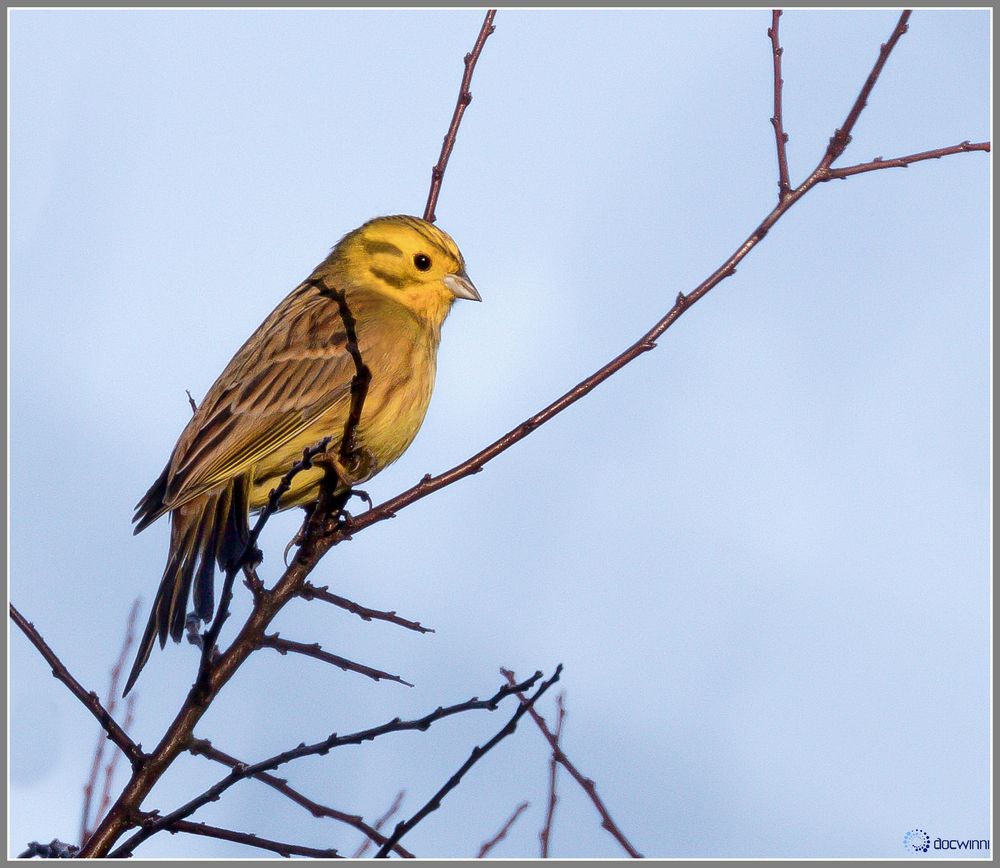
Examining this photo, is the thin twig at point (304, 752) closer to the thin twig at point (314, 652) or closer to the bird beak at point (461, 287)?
the thin twig at point (314, 652)

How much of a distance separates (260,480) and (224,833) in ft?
7.37

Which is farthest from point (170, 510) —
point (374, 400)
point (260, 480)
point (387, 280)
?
point (387, 280)

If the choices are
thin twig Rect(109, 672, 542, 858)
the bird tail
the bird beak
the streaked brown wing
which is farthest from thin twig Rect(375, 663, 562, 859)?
the bird beak

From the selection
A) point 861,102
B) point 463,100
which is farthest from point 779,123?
point 463,100

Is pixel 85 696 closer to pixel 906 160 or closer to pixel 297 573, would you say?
pixel 297 573

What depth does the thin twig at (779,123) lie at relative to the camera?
11.8 feet

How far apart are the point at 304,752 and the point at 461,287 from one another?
3.24 metres

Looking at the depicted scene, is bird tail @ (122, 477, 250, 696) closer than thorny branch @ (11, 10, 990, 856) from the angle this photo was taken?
No

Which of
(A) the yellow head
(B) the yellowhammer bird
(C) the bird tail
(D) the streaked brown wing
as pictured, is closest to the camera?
(C) the bird tail

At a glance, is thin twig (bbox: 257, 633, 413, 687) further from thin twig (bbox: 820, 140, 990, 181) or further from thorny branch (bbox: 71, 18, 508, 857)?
thin twig (bbox: 820, 140, 990, 181)

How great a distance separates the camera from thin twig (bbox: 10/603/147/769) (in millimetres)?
3459

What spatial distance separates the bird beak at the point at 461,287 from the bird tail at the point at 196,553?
4.91 ft

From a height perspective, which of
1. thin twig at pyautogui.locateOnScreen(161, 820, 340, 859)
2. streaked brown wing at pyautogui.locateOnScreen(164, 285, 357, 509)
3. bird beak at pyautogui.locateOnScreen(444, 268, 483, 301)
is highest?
bird beak at pyautogui.locateOnScreen(444, 268, 483, 301)

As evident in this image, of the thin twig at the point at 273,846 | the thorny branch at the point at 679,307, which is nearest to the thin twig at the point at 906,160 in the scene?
the thorny branch at the point at 679,307
